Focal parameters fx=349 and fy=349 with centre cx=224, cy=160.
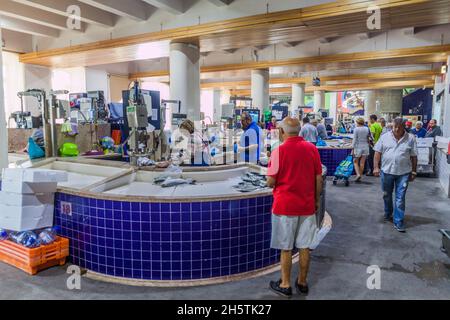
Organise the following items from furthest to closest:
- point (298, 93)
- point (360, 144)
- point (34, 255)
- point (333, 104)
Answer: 1. point (333, 104)
2. point (298, 93)
3. point (360, 144)
4. point (34, 255)

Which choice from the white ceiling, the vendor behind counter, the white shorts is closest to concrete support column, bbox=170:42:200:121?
the white ceiling

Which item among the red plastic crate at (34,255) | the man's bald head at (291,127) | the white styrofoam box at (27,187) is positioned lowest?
the red plastic crate at (34,255)

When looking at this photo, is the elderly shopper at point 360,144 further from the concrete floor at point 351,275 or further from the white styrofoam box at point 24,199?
the white styrofoam box at point 24,199

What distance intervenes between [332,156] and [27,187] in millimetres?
7309

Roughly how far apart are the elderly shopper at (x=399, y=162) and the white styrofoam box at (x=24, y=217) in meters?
4.22

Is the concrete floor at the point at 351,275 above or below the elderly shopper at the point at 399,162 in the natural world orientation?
below

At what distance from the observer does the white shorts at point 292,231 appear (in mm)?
2842

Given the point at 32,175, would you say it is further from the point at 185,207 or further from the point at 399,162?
the point at 399,162

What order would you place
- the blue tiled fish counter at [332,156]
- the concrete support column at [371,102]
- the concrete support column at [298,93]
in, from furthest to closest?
1. the concrete support column at [371,102]
2. the concrete support column at [298,93]
3. the blue tiled fish counter at [332,156]

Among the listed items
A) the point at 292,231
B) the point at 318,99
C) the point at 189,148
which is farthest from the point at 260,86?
the point at 292,231

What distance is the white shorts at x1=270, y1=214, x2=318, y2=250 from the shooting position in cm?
284

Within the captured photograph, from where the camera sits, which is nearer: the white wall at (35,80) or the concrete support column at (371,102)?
the white wall at (35,80)

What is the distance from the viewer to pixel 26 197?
339 centimetres

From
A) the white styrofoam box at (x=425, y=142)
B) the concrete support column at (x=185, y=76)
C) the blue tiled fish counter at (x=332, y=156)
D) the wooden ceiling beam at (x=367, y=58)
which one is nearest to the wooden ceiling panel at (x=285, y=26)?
the concrete support column at (x=185, y=76)
